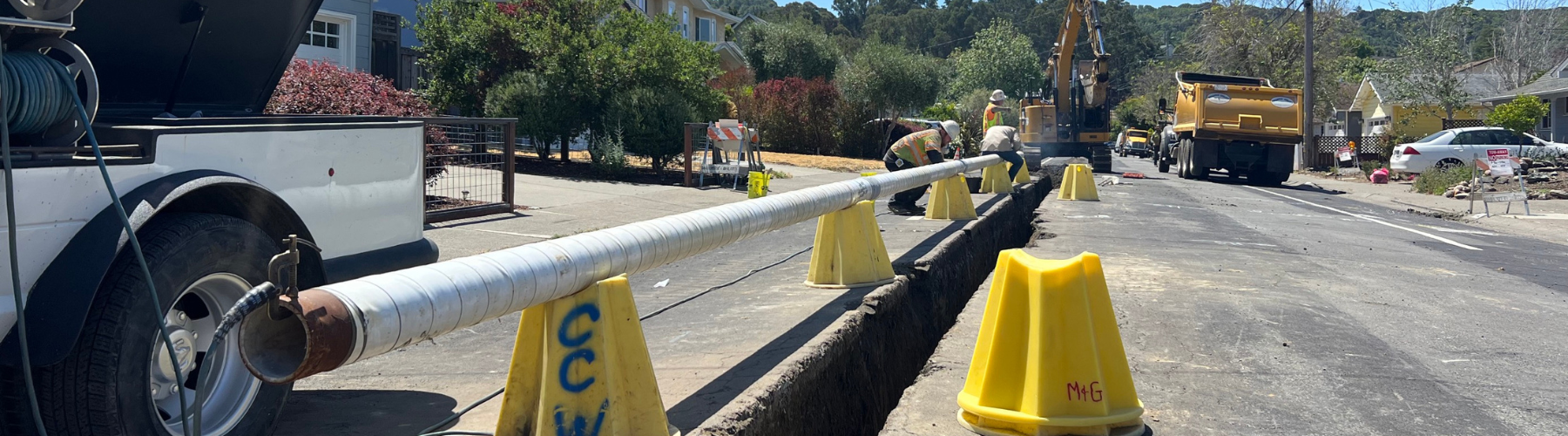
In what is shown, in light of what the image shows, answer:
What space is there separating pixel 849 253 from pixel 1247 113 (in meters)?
19.7

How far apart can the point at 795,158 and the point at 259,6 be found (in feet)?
→ 73.7

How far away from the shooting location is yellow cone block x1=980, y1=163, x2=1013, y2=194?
14.2m

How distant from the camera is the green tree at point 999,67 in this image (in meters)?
72.9

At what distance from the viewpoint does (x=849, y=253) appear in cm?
666

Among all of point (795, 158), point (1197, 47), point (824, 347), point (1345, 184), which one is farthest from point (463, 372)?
point (1197, 47)

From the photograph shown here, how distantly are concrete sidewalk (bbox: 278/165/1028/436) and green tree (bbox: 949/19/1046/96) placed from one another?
212 feet

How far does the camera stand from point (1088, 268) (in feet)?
12.7

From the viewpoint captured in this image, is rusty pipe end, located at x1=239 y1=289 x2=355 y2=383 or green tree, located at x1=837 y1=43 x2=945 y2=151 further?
green tree, located at x1=837 y1=43 x2=945 y2=151

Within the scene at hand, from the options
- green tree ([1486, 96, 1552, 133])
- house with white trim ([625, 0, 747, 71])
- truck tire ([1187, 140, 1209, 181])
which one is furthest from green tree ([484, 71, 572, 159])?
green tree ([1486, 96, 1552, 133])

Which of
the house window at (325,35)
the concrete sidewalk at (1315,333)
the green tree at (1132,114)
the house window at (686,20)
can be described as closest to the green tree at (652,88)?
the house window at (325,35)

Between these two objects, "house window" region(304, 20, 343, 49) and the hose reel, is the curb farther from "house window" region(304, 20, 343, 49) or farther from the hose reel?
"house window" region(304, 20, 343, 49)

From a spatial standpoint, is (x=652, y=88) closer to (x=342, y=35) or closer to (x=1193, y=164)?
(x=342, y=35)

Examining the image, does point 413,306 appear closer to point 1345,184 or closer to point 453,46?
point 453,46

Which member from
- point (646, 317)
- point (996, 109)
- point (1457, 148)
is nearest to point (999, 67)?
point (1457, 148)
